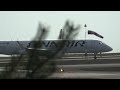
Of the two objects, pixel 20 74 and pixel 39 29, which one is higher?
pixel 39 29

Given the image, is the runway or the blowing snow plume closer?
the blowing snow plume

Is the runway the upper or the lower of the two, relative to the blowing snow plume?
lower

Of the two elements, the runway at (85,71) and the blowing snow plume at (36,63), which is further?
the runway at (85,71)

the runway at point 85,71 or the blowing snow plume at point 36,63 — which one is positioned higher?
the blowing snow plume at point 36,63

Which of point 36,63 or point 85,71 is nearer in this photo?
point 36,63

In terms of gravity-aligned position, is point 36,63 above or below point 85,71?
above
